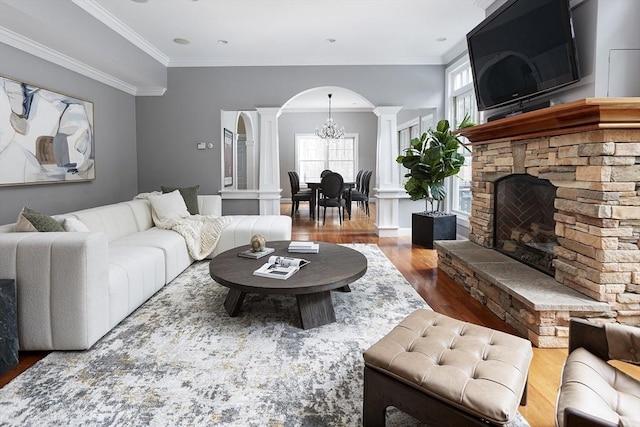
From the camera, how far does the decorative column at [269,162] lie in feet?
19.6

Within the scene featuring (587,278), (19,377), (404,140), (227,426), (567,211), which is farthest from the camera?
(404,140)

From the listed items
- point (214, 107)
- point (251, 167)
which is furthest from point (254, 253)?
point (251, 167)

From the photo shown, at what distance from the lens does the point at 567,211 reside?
2580 mm

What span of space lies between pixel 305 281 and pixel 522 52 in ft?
7.67

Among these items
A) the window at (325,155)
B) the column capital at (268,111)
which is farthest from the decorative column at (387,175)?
the window at (325,155)

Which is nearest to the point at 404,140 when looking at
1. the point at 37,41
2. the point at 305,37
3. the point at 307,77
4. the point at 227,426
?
the point at 307,77

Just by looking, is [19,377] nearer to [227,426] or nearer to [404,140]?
[227,426]

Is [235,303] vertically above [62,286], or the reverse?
[62,286]

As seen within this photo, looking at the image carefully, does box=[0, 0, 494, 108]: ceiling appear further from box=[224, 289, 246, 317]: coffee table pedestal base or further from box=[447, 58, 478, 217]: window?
box=[224, 289, 246, 317]: coffee table pedestal base

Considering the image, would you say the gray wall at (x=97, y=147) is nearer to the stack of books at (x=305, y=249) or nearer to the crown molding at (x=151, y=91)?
the crown molding at (x=151, y=91)

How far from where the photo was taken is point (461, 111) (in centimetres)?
557

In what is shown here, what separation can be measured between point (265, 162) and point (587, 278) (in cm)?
463

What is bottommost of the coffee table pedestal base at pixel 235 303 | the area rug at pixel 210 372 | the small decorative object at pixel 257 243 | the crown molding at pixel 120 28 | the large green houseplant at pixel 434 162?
the area rug at pixel 210 372

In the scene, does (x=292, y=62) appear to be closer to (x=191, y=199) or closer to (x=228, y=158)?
(x=228, y=158)
